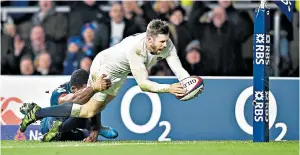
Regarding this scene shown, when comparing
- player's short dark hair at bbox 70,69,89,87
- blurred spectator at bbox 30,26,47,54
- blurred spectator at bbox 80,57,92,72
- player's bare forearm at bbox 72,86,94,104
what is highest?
blurred spectator at bbox 30,26,47,54

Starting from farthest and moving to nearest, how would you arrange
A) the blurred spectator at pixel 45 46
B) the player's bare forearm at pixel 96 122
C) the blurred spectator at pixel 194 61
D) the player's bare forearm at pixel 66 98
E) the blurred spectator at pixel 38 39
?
the blurred spectator at pixel 38 39 < the blurred spectator at pixel 45 46 < the blurred spectator at pixel 194 61 < the player's bare forearm at pixel 66 98 < the player's bare forearm at pixel 96 122

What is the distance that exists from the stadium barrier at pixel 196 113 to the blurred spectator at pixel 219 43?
890 mm

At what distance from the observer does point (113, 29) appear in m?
16.2

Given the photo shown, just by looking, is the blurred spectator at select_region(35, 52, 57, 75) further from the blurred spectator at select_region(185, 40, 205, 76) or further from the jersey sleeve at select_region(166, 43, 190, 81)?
the jersey sleeve at select_region(166, 43, 190, 81)

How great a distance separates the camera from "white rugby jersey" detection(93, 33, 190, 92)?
12.4m

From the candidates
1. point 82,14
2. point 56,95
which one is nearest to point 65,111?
point 56,95

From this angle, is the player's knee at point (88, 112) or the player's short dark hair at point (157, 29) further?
the player's knee at point (88, 112)

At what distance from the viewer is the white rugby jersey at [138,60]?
1244 cm

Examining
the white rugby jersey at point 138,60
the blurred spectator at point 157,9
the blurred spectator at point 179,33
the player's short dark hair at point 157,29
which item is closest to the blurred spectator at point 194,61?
the blurred spectator at point 179,33

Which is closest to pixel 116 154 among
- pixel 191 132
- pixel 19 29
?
pixel 191 132

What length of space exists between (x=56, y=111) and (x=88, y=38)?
265 centimetres

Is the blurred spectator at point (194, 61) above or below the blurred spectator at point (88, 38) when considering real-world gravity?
below

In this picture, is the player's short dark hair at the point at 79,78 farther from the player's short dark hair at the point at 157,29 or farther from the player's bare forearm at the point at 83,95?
the player's short dark hair at the point at 157,29

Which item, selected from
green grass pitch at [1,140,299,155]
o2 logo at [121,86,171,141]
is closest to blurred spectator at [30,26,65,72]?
o2 logo at [121,86,171,141]
